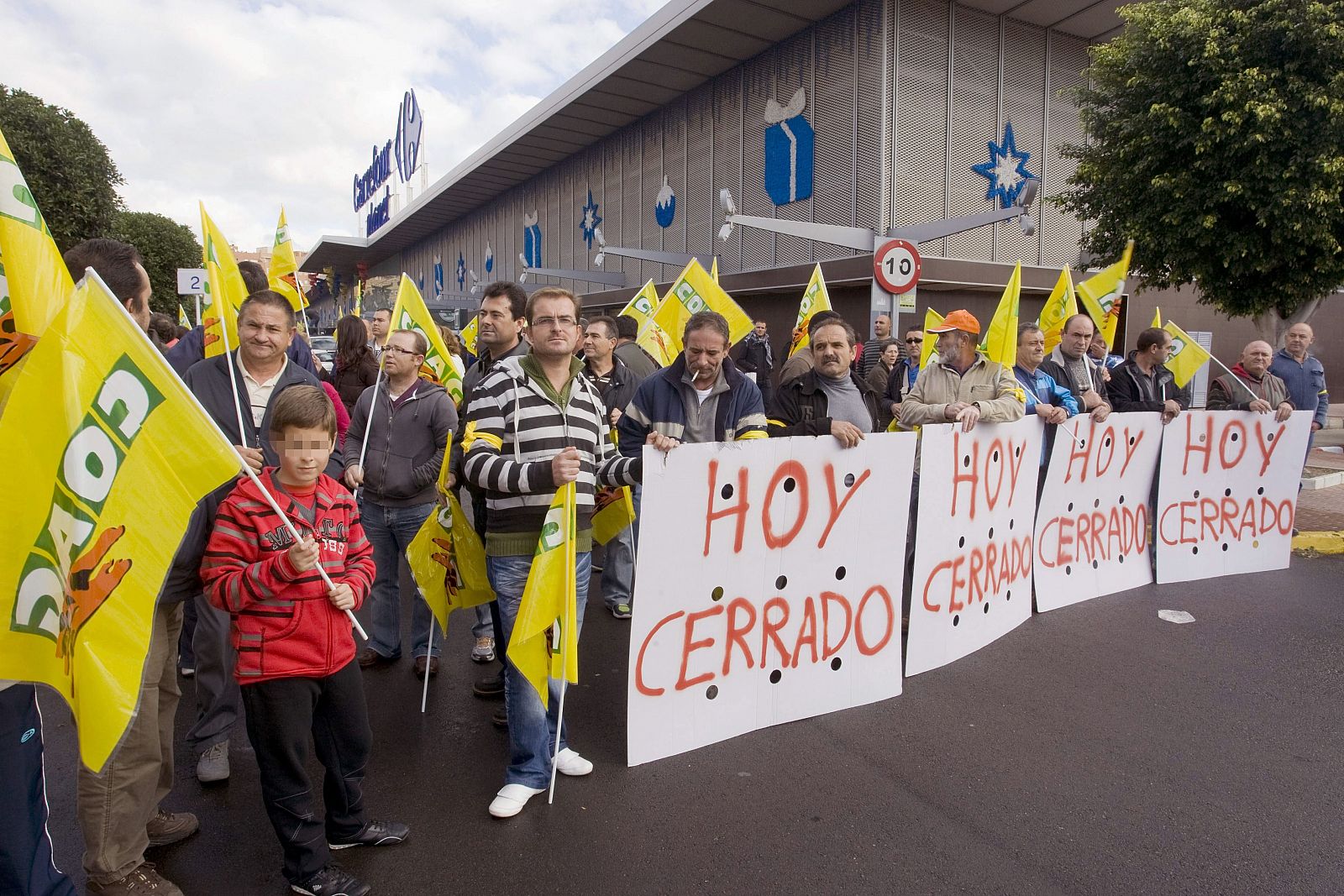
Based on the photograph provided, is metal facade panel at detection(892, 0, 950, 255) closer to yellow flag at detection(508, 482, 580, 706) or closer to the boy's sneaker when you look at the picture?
the boy's sneaker

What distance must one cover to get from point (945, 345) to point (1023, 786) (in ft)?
9.25

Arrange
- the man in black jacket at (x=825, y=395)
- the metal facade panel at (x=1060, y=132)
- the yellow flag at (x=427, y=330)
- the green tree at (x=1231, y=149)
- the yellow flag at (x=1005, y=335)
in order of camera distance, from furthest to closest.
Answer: the metal facade panel at (x=1060, y=132) → the green tree at (x=1231, y=149) → the yellow flag at (x=427, y=330) → the yellow flag at (x=1005, y=335) → the man in black jacket at (x=825, y=395)

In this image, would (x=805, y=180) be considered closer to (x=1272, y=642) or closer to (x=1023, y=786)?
(x=1272, y=642)

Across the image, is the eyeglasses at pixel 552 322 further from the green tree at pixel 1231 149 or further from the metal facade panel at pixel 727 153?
the metal facade panel at pixel 727 153

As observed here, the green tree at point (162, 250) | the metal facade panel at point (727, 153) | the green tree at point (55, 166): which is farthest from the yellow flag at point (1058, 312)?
the green tree at point (162, 250)

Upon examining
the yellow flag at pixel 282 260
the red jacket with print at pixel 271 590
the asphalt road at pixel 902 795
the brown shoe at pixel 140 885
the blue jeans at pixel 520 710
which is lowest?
the asphalt road at pixel 902 795

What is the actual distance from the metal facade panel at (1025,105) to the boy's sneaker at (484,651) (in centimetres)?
1513

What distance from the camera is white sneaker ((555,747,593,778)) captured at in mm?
3285

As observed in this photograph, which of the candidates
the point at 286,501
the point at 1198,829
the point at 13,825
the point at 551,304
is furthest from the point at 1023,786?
the point at 13,825

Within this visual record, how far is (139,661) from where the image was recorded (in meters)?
1.90

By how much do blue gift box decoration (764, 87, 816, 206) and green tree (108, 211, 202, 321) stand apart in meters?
22.7

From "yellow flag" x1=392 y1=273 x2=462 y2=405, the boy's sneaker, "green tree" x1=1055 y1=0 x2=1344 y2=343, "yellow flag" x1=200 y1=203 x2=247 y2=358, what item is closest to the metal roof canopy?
"green tree" x1=1055 y1=0 x2=1344 y2=343

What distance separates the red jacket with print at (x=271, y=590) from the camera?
231cm

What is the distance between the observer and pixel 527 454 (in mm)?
3012
